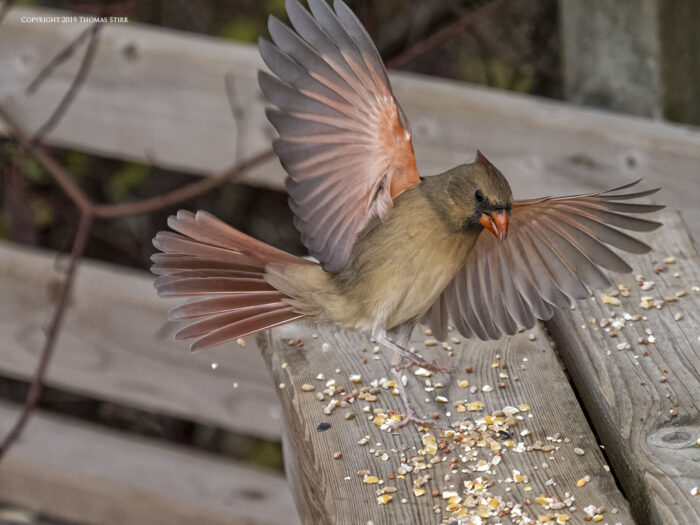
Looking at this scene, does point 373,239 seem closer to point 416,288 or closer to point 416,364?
point 416,288

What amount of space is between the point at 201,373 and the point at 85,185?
4.48 feet

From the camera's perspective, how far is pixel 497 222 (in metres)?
1.94

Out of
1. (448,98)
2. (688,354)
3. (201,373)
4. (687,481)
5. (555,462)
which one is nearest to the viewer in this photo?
(687,481)

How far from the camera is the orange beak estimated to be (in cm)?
192

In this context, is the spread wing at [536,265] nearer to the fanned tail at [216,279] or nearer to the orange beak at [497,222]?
the orange beak at [497,222]

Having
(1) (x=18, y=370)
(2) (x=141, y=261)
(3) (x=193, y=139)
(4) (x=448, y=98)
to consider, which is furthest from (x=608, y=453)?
(2) (x=141, y=261)

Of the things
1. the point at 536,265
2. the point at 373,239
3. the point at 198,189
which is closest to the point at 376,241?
the point at 373,239

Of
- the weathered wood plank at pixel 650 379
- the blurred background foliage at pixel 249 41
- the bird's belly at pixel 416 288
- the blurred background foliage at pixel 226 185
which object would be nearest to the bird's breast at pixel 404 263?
the bird's belly at pixel 416 288

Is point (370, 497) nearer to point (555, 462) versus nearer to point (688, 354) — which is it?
point (555, 462)

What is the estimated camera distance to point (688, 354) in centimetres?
197

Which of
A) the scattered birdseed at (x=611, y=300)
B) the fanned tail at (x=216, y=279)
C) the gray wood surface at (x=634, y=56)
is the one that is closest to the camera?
the fanned tail at (x=216, y=279)

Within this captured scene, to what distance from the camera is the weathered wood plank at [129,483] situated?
372cm

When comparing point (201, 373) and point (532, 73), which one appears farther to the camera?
point (532, 73)

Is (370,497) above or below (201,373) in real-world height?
below
